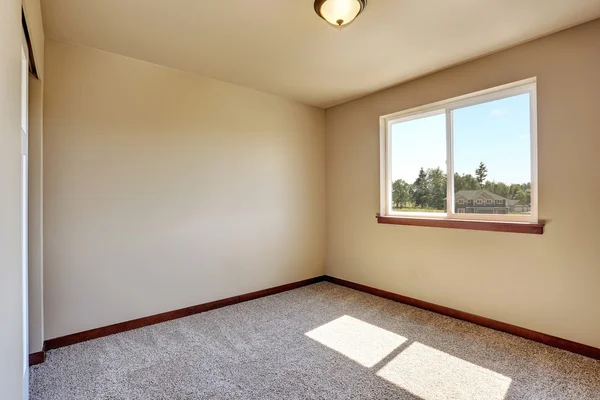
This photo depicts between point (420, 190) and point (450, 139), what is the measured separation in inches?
24.6

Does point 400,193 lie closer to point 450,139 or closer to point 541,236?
point 450,139

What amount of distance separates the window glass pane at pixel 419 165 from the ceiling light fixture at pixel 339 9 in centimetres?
176

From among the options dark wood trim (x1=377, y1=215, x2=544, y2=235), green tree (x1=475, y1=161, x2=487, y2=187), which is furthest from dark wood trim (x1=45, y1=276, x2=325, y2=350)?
green tree (x1=475, y1=161, x2=487, y2=187)

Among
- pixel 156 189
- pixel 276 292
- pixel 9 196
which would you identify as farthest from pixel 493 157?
pixel 9 196

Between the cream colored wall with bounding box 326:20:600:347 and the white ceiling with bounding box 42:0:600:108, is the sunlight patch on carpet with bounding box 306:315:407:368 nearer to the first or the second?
the cream colored wall with bounding box 326:20:600:347

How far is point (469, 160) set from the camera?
304 centimetres

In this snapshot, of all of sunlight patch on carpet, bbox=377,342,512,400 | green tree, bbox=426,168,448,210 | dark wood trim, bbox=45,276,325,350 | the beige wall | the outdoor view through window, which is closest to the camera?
the beige wall

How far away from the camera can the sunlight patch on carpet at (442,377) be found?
1.89 m

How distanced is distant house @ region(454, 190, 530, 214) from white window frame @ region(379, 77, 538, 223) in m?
0.04

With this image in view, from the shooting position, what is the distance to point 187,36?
2.45 meters

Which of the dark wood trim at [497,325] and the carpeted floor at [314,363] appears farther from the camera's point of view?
the dark wood trim at [497,325]

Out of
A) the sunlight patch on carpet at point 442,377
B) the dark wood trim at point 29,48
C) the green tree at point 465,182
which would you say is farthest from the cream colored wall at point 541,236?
the dark wood trim at point 29,48

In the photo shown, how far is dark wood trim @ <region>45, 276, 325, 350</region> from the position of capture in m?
2.51

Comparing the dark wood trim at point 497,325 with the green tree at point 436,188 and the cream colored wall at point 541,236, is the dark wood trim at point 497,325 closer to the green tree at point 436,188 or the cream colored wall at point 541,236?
the cream colored wall at point 541,236
